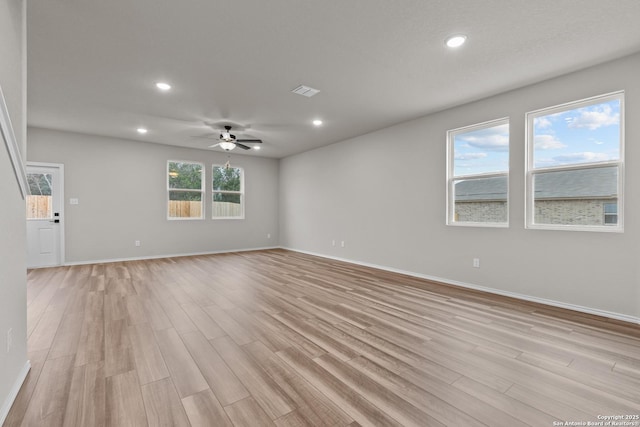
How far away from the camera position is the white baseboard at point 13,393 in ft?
4.87

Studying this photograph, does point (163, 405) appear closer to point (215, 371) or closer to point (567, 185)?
point (215, 371)

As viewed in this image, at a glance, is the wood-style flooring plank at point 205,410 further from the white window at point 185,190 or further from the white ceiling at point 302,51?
the white window at point 185,190

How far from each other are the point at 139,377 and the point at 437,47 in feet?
12.4

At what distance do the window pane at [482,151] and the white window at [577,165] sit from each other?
0.34 metres

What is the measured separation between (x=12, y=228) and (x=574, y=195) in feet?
17.0

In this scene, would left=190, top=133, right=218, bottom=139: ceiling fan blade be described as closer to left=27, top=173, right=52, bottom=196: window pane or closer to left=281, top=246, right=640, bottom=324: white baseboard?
left=27, top=173, right=52, bottom=196: window pane

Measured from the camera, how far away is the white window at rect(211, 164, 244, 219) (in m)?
7.75

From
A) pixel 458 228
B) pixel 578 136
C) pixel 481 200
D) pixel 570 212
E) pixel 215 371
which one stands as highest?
pixel 578 136

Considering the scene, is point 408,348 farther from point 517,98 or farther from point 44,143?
point 44,143

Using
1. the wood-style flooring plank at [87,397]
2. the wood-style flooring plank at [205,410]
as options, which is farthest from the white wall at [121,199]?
the wood-style flooring plank at [205,410]

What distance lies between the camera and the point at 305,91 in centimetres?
386

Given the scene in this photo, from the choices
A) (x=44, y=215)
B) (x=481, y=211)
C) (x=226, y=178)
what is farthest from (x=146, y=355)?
(x=226, y=178)

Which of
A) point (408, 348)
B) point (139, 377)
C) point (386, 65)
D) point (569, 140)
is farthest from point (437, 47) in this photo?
point (139, 377)

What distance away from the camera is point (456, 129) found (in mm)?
4473
